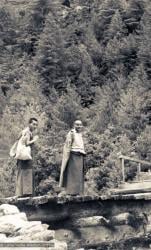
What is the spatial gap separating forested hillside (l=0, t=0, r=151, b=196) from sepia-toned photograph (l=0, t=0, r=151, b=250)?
6 cm

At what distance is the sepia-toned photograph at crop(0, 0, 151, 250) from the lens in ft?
76.3

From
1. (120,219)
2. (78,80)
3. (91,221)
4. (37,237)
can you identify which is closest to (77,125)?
(91,221)

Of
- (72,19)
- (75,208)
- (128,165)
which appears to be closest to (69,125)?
(128,165)

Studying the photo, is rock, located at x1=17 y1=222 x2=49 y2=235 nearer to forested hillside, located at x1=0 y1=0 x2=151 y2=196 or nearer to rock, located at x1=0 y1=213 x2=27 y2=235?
rock, located at x1=0 y1=213 x2=27 y2=235

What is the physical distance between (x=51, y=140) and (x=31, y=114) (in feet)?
9.42

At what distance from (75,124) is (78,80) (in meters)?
29.6

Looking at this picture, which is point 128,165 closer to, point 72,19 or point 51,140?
point 51,140

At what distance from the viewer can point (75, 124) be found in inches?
958

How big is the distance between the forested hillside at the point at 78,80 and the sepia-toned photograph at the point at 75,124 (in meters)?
0.06

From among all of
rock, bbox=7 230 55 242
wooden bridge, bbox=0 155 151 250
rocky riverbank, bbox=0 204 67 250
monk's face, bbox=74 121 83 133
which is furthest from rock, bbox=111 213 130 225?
rock, bbox=7 230 55 242

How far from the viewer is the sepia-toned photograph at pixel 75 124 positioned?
23.2 metres

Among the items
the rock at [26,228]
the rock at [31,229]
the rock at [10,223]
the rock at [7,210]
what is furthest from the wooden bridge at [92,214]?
the rock at [31,229]

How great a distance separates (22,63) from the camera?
2240 inches

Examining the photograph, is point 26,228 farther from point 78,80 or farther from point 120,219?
point 78,80
